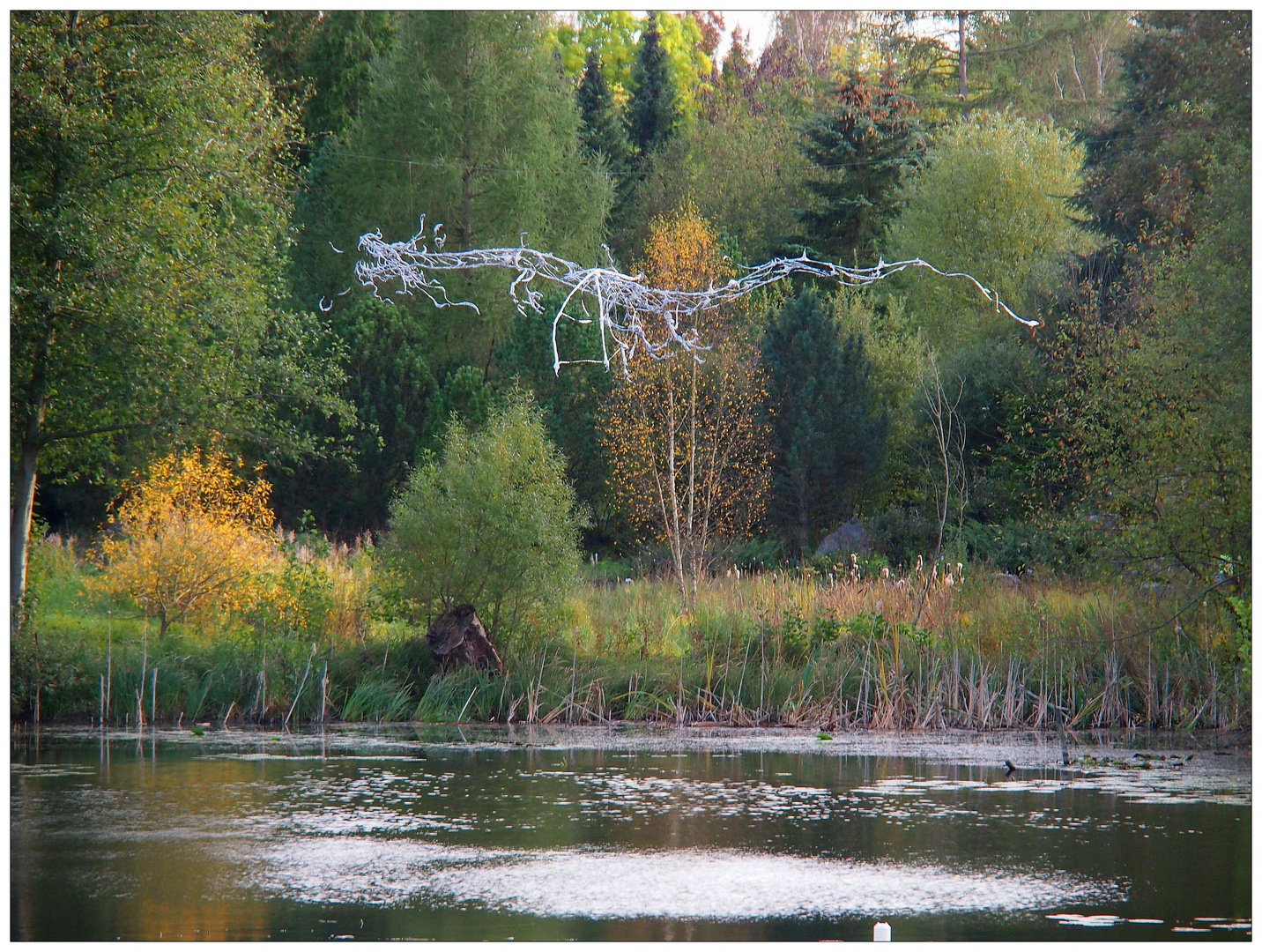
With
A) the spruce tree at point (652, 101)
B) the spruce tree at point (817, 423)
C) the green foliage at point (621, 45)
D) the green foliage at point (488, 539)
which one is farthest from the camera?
the green foliage at point (621, 45)

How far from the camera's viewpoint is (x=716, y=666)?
13.3 m

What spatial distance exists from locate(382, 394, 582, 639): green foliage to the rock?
6550 millimetres

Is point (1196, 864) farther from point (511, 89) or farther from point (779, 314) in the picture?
point (511, 89)

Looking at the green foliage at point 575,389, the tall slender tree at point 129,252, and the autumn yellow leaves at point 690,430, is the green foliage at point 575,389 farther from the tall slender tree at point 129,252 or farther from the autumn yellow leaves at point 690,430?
the tall slender tree at point 129,252

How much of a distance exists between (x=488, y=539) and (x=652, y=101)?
25.6 metres

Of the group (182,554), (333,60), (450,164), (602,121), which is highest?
(602,121)

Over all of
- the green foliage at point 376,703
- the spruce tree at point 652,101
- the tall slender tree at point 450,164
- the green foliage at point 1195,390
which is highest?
the spruce tree at point 652,101

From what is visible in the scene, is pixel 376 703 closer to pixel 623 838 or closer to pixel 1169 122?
pixel 623 838

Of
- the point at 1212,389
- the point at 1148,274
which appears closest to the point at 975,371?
the point at 1148,274

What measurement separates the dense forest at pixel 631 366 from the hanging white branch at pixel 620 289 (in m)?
0.67

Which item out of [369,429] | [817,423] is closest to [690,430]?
[817,423]

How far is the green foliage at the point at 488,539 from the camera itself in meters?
13.3

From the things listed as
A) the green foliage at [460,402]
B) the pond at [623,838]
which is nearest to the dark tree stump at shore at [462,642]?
the pond at [623,838]

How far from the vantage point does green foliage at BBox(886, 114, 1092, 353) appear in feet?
94.5
